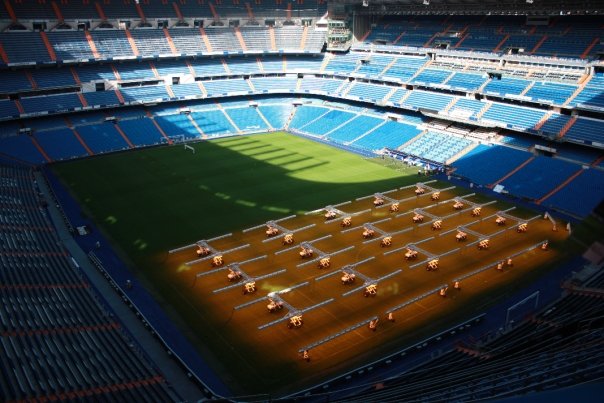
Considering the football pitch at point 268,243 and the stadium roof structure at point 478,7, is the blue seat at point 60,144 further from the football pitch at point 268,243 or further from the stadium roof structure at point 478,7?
the stadium roof structure at point 478,7

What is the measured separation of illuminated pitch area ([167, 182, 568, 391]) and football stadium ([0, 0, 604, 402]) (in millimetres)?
134

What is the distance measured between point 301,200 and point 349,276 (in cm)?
A: 1249

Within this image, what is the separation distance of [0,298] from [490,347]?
19.7 metres

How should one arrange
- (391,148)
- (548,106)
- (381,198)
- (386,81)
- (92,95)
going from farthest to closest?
(386,81) < (92,95) < (391,148) < (548,106) < (381,198)

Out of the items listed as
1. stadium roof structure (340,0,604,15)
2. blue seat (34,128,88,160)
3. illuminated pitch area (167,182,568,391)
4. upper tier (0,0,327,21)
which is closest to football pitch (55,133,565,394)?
illuminated pitch area (167,182,568,391)

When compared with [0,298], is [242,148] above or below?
above

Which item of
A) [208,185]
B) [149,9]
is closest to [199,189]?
[208,185]

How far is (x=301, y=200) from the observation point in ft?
121

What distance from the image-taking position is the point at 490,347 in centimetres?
1894

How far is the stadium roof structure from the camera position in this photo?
43562mm

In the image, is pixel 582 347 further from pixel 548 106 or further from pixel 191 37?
pixel 191 37

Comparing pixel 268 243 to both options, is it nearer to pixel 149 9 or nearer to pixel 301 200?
pixel 301 200

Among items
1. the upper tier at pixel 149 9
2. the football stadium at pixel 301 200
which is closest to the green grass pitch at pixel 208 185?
Result: the football stadium at pixel 301 200

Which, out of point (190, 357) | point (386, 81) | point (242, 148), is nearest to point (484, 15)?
point (386, 81)
